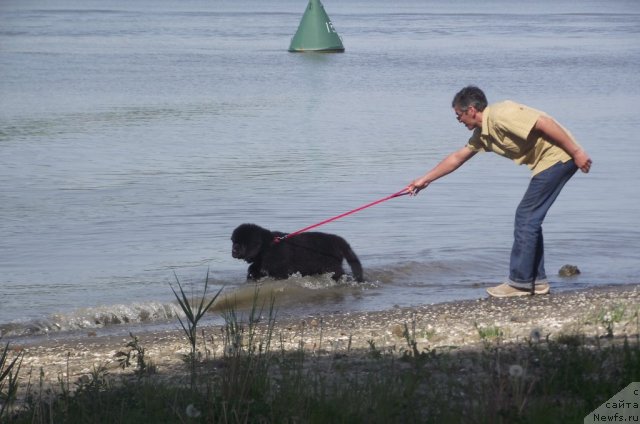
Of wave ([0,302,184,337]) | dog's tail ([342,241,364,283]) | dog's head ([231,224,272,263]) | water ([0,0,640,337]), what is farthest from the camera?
water ([0,0,640,337])

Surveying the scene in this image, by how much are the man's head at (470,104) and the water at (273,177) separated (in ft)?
7.09

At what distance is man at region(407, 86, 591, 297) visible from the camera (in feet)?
26.5

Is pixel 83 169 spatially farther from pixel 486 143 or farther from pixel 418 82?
pixel 418 82

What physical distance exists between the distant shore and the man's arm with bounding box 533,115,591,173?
104cm

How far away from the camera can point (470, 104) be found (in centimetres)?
820

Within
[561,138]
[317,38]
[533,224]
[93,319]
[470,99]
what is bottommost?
[93,319]

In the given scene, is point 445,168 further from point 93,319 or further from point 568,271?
point 93,319

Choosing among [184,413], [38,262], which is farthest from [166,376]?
[38,262]

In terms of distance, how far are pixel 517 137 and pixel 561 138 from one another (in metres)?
0.31

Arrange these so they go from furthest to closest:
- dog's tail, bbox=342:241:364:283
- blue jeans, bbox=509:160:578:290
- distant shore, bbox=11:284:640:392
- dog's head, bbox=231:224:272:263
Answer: dog's tail, bbox=342:241:364:283 < dog's head, bbox=231:224:272:263 < blue jeans, bbox=509:160:578:290 < distant shore, bbox=11:284:640:392

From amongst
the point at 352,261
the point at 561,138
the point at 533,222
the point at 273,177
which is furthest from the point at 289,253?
the point at 273,177

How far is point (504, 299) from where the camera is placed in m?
8.85

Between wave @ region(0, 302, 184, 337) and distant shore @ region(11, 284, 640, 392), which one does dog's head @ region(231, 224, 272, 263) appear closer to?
wave @ region(0, 302, 184, 337)

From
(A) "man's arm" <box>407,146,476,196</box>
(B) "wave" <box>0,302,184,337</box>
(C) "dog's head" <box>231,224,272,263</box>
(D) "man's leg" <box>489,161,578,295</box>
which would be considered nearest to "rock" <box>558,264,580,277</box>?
(D) "man's leg" <box>489,161,578,295</box>
